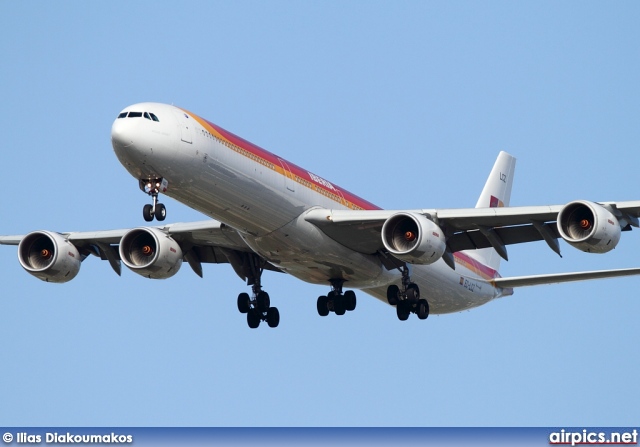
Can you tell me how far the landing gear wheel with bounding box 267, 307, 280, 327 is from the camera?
169 ft

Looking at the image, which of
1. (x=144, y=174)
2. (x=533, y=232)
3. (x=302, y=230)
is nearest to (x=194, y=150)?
(x=144, y=174)

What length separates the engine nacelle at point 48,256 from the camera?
4975 cm

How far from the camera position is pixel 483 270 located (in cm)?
5556

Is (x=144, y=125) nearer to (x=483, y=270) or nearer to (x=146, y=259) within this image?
(x=146, y=259)

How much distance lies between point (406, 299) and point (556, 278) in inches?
227

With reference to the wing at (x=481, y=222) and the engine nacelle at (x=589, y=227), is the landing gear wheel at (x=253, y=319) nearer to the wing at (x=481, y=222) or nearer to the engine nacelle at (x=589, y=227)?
the wing at (x=481, y=222)

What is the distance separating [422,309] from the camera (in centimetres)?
5075

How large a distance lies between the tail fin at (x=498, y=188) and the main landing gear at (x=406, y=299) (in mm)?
8300

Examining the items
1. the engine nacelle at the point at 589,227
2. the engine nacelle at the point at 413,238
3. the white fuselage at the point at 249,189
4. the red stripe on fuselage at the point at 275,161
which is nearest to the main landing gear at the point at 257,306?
the white fuselage at the point at 249,189

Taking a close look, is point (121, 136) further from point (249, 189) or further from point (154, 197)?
point (249, 189)

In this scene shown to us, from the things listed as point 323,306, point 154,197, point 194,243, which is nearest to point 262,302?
point 323,306

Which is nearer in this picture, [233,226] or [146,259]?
[233,226]

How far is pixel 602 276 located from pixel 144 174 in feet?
56.8

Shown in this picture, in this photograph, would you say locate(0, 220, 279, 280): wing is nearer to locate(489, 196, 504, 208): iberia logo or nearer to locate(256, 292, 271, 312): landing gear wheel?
locate(256, 292, 271, 312): landing gear wheel
